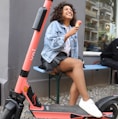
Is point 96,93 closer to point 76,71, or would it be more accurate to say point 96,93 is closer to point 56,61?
point 56,61

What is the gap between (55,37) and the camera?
12.5 ft

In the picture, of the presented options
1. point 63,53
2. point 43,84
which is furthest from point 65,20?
point 43,84

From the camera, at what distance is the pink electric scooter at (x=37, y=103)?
270 cm

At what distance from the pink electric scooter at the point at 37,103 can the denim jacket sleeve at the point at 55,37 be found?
2.81 feet

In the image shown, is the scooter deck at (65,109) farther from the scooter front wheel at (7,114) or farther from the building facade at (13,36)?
the building facade at (13,36)

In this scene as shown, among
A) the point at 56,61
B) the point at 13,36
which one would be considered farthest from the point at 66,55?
the point at 13,36

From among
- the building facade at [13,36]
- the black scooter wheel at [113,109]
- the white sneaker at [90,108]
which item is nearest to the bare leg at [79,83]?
the white sneaker at [90,108]

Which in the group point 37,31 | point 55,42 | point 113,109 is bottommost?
point 113,109

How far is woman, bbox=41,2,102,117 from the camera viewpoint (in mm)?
3266

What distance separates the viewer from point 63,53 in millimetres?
3893

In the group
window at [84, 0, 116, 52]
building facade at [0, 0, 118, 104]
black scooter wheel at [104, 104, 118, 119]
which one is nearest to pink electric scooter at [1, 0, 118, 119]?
black scooter wheel at [104, 104, 118, 119]

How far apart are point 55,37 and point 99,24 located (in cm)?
304

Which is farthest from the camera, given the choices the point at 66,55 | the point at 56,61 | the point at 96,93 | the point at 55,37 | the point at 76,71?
the point at 96,93

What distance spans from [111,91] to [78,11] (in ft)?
5.44
